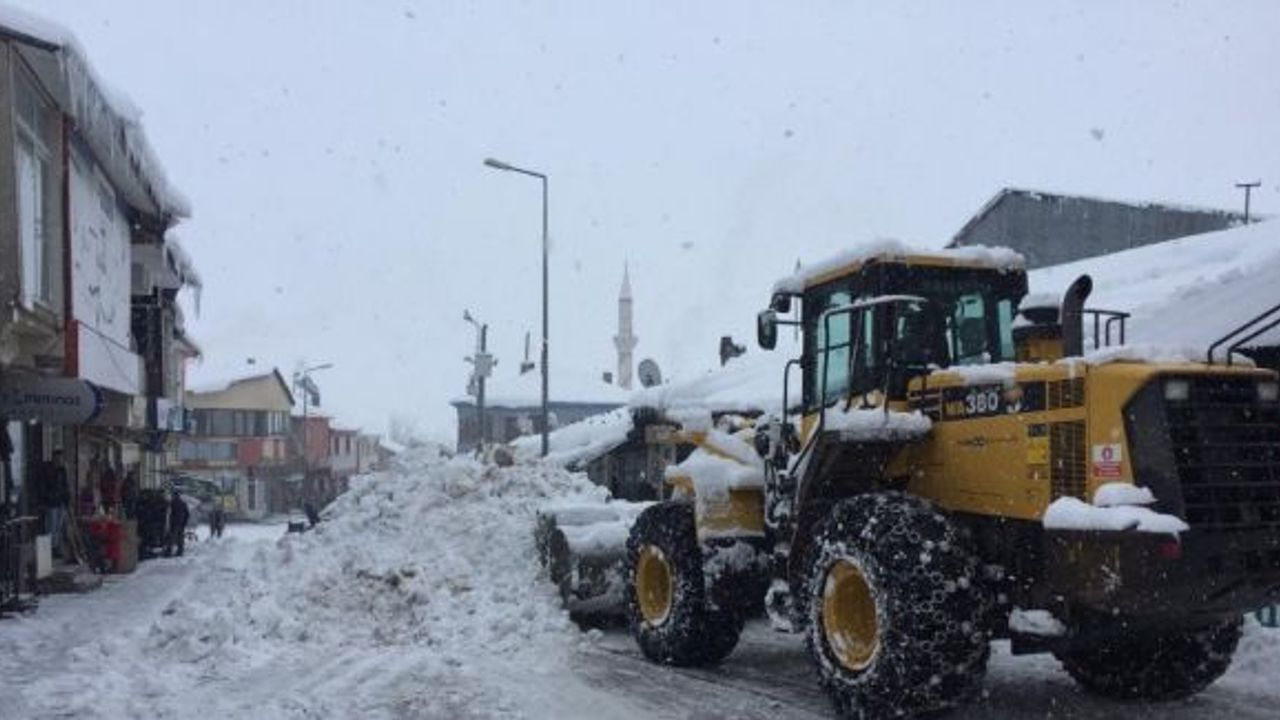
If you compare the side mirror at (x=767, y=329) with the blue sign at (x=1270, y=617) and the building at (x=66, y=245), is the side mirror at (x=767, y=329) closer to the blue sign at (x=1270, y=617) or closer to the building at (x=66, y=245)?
the blue sign at (x=1270, y=617)

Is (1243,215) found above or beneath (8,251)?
above

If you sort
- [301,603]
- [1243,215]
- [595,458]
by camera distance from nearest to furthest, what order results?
[301,603] < [595,458] < [1243,215]

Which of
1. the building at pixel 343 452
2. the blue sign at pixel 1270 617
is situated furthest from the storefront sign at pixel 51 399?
the building at pixel 343 452

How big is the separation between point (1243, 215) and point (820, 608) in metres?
35.0

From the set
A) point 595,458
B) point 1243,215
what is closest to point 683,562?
point 595,458

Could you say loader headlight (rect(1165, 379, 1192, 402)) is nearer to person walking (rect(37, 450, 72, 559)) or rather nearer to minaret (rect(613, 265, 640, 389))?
person walking (rect(37, 450, 72, 559))

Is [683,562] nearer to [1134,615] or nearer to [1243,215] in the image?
[1134,615]

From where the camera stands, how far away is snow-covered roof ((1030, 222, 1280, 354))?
14.6 metres

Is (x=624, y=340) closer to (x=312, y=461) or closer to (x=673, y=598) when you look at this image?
(x=312, y=461)

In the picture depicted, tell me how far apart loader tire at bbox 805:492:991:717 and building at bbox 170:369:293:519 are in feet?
212

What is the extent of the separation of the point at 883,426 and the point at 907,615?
135 cm

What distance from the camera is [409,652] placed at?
35.3 ft

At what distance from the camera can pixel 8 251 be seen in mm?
13125

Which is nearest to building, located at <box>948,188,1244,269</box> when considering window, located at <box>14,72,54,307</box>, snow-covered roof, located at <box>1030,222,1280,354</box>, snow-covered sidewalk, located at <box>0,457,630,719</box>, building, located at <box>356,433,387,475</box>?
snow-covered roof, located at <box>1030,222,1280,354</box>
